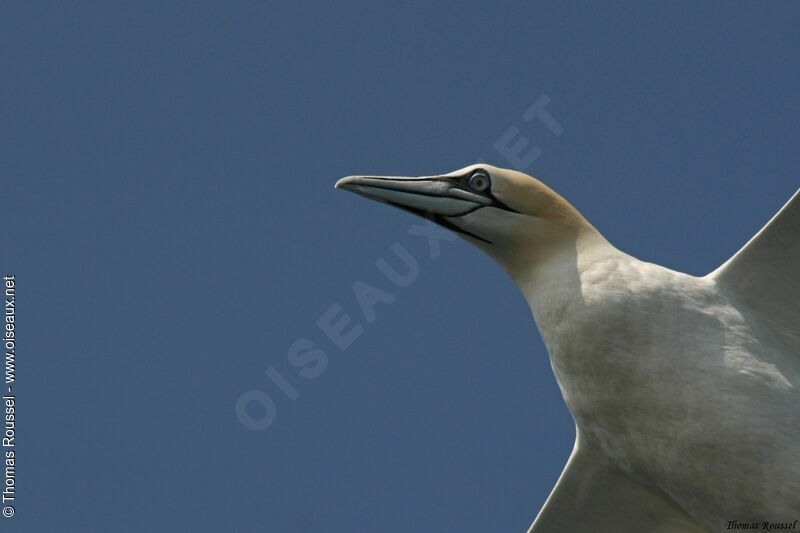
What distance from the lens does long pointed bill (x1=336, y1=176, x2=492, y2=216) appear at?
39.9 feet

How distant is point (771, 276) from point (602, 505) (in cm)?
301

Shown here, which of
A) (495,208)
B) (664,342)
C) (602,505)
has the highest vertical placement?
(495,208)

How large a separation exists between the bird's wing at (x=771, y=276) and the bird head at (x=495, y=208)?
1318 mm

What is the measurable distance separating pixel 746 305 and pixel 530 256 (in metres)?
1.88

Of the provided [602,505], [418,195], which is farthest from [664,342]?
[602,505]

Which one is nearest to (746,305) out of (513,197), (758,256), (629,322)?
(758,256)

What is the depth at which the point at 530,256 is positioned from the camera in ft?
39.1

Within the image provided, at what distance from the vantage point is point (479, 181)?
1226 cm

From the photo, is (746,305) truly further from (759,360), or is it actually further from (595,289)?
(595,289)

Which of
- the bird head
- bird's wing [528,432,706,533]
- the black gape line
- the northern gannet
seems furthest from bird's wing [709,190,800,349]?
bird's wing [528,432,706,533]

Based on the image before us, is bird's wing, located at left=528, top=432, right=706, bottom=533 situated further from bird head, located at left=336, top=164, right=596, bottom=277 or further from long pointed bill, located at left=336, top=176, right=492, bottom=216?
long pointed bill, located at left=336, top=176, right=492, bottom=216

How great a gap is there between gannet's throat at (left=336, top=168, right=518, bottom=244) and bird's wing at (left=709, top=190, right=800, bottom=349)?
80.6 inches

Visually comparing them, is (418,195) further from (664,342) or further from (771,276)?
(771,276)

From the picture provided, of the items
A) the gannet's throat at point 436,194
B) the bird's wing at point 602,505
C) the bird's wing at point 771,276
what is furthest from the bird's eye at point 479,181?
the bird's wing at point 602,505
